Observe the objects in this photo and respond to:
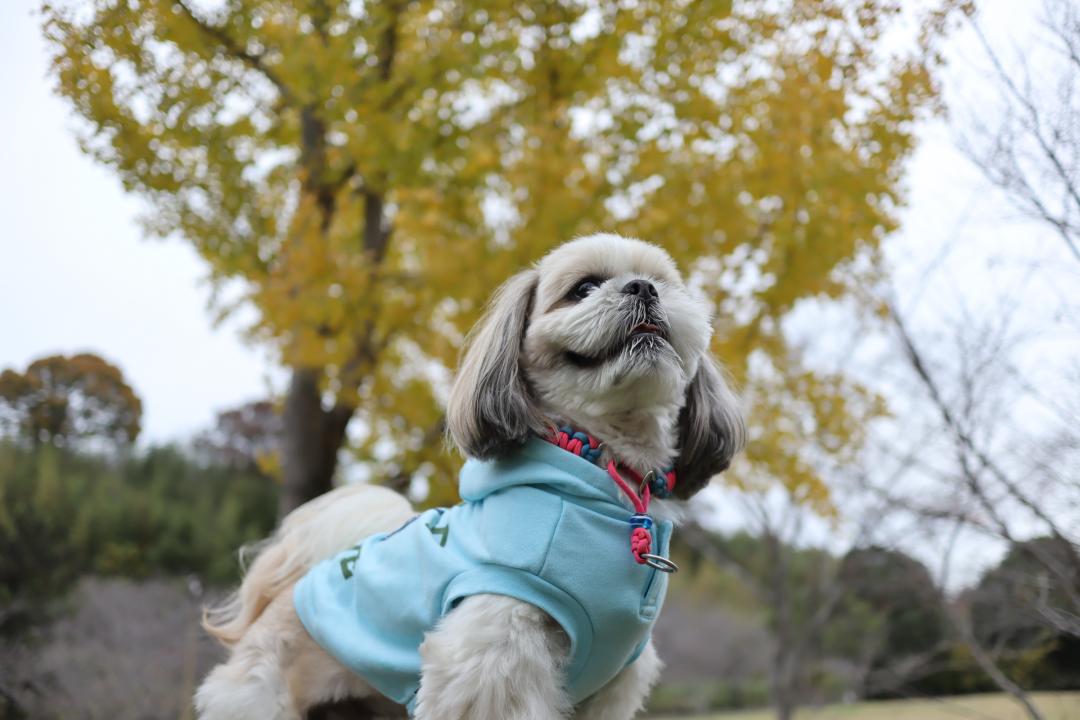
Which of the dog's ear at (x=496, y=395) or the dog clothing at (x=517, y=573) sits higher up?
the dog's ear at (x=496, y=395)

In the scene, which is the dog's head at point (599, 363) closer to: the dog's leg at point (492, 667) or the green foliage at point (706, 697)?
the dog's leg at point (492, 667)

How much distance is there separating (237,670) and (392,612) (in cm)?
62

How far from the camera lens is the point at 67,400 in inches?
203

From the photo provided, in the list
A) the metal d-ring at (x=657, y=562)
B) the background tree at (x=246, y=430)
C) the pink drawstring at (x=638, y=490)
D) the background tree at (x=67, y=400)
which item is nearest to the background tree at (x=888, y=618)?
the pink drawstring at (x=638, y=490)

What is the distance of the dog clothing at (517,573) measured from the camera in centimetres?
224

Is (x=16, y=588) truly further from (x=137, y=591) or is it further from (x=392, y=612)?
(x=392, y=612)

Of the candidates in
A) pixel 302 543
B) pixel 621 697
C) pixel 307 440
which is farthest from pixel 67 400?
pixel 621 697

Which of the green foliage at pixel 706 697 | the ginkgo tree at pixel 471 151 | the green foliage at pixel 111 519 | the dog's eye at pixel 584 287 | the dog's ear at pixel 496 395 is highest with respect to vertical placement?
the ginkgo tree at pixel 471 151

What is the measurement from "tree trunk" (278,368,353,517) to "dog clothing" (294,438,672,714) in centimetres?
319

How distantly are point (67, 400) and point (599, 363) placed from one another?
13.6 ft

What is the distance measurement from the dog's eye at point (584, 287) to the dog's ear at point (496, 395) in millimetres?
188

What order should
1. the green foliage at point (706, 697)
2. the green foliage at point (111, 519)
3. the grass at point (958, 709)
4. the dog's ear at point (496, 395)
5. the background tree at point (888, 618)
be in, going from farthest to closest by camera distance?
1. the green foliage at point (706, 697)
2. the background tree at point (888, 618)
3. the green foliage at point (111, 519)
4. the grass at point (958, 709)
5. the dog's ear at point (496, 395)

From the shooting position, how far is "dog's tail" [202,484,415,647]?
3.05 meters

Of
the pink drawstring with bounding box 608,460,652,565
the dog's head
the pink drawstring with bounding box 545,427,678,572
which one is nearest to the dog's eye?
the dog's head
